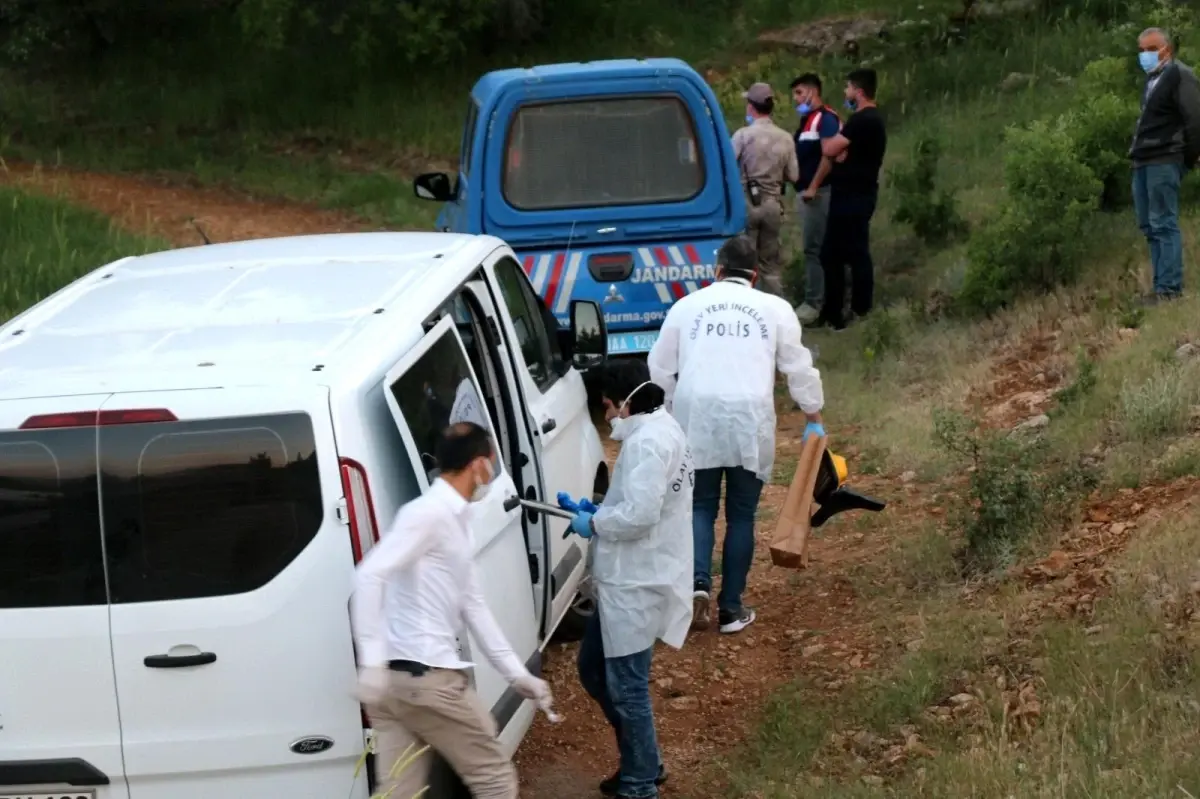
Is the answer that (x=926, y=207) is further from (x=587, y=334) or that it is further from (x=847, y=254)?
(x=587, y=334)

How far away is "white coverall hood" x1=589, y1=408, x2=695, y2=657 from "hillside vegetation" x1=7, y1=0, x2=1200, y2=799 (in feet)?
2.12

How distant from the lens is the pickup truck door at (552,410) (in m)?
5.80

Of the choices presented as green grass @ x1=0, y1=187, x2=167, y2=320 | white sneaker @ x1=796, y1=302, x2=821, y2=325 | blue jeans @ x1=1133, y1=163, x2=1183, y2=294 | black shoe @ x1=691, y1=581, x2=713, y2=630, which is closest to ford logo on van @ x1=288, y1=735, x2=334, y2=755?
black shoe @ x1=691, y1=581, x2=713, y2=630

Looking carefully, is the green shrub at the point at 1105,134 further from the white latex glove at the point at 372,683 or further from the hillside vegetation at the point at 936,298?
the white latex glove at the point at 372,683

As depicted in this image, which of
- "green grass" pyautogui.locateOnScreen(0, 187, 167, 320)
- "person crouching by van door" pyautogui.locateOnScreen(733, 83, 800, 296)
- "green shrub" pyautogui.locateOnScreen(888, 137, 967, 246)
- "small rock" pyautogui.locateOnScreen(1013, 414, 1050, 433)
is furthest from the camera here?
"green shrub" pyautogui.locateOnScreen(888, 137, 967, 246)

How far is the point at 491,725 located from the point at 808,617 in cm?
300

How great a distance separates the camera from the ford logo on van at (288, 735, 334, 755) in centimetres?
404

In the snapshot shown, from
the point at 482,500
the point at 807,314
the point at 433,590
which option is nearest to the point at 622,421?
the point at 482,500

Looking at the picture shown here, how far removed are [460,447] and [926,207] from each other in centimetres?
965

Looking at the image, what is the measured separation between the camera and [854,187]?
11.8m

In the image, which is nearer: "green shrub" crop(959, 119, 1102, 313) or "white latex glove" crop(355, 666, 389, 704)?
"white latex glove" crop(355, 666, 389, 704)

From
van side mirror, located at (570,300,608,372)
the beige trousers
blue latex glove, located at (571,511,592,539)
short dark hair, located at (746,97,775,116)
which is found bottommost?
the beige trousers

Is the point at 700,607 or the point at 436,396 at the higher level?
the point at 436,396

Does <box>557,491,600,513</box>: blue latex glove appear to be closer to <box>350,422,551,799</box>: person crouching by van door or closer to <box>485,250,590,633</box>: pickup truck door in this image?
<box>485,250,590,633</box>: pickup truck door
